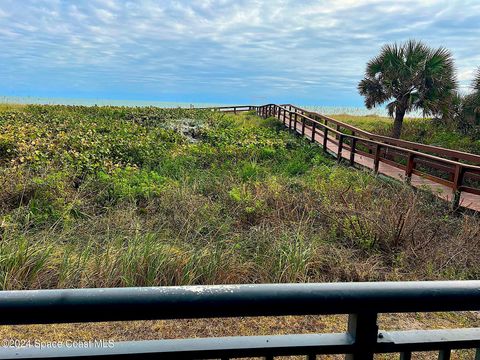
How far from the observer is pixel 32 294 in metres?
1.02

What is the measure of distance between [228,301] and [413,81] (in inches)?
795

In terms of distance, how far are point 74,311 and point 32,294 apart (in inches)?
4.8

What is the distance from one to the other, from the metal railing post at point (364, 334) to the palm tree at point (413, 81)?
64.1 feet

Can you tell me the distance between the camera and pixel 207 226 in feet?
19.3

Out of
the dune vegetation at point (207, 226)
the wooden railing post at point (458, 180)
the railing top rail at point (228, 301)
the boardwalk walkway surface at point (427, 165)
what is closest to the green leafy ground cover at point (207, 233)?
the dune vegetation at point (207, 226)

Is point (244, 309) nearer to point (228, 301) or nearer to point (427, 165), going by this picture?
point (228, 301)

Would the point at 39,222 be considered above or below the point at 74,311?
below

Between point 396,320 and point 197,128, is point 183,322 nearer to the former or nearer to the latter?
point 396,320

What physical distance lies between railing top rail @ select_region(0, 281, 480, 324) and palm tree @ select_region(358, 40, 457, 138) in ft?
63.9

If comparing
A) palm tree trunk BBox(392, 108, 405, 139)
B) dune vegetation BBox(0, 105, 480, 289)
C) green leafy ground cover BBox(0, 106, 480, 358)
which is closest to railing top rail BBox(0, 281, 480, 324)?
green leafy ground cover BBox(0, 106, 480, 358)

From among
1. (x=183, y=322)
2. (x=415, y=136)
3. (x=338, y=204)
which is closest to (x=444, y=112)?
(x=415, y=136)

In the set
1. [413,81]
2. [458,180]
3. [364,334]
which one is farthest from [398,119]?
[364,334]

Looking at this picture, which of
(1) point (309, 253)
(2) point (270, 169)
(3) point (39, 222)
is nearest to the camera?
(1) point (309, 253)

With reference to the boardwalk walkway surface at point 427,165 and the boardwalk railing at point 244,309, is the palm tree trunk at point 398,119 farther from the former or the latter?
the boardwalk railing at point 244,309
